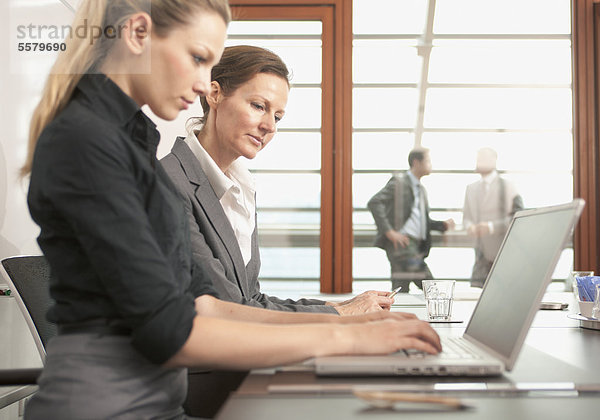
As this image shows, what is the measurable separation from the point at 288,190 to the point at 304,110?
503mm

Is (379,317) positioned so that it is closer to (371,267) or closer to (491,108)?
(371,267)

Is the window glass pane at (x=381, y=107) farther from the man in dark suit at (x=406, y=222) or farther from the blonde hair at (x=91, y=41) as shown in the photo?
the blonde hair at (x=91, y=41)

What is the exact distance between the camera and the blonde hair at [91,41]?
104cm

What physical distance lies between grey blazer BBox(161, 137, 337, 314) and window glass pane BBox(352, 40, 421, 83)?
7.63 feet

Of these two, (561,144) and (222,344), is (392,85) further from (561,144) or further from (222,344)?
(222,344)

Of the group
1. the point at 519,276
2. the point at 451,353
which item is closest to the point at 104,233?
the point at 451,353

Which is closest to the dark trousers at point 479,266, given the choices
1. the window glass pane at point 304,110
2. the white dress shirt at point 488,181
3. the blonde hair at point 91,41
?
the white dress shirt at point 488,181

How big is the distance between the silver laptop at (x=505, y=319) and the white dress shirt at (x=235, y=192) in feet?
2.69

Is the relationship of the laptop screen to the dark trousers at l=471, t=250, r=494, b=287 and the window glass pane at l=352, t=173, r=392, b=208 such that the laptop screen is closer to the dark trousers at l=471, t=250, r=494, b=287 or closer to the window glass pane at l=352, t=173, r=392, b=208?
the window glass pane at l=352, t=173, r=392, b=208

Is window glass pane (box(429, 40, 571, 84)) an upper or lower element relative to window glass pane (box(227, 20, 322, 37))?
lower

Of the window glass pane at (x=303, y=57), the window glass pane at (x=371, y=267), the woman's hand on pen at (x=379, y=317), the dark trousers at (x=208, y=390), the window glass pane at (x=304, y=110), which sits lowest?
the dark trousers at (x=208, y=390)

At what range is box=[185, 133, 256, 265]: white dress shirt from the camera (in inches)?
70.8

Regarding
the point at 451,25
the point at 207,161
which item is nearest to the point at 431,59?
the point at 451,25

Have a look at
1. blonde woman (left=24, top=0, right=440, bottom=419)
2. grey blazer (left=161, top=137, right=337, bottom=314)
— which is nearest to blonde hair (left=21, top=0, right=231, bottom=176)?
blonde woman (left=24, top=0, right=440, bottom=419)
